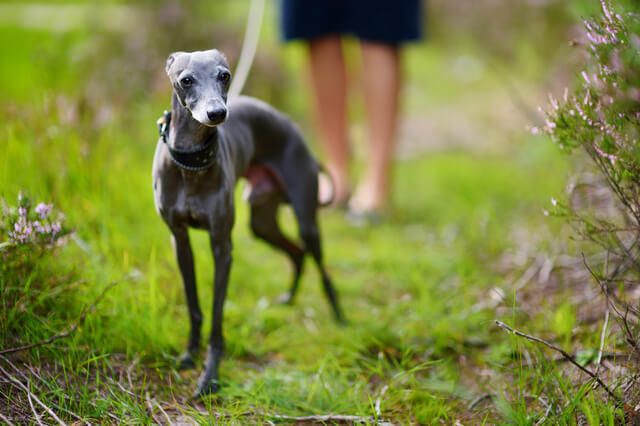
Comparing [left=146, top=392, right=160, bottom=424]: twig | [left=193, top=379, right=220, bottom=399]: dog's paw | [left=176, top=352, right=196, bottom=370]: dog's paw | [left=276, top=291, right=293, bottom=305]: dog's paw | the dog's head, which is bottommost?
[left=276, top=291, right=293, bottom=305]: dog's paw

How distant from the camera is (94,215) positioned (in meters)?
2.56

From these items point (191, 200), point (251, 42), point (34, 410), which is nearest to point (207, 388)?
point (34, 410)

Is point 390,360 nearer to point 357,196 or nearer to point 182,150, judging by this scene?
point 182,150

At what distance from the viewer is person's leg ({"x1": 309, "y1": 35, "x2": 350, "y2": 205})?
3.86 metres

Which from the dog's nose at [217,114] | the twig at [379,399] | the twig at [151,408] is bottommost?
the twig at [151,408]

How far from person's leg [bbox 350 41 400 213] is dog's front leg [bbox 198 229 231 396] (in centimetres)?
207

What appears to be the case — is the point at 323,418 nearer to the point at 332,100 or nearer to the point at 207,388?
the point at 207,388

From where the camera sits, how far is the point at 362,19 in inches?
145

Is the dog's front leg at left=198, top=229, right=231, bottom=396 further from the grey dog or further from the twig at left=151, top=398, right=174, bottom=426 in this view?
the twig at left=151, top=398, right=174, bottom=426

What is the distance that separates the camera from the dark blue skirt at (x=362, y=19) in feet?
12.0

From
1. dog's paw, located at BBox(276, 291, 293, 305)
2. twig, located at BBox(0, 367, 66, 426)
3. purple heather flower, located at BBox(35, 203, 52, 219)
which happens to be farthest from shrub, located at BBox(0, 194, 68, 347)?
dog's paw, located at BBox(276, 291, 293, 305)

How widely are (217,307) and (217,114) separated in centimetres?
75

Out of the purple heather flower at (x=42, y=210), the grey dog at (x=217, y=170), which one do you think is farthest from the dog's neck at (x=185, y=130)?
the purple heather flower at (x=42, y=210)

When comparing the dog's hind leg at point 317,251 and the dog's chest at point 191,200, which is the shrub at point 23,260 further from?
the dog's hind leg at point 317,251
